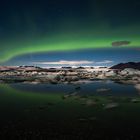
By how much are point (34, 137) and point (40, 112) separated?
25.6 ft

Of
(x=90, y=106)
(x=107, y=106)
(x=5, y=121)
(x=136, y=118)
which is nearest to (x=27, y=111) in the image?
(x=5, y=121)

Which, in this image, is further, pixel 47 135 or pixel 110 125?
pixel 110 125

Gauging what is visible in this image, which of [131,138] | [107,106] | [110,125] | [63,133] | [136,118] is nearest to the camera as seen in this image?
[131,138]

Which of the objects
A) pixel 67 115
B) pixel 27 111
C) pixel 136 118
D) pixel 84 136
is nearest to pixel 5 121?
pixel 27 111

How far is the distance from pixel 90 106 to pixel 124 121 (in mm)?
7135

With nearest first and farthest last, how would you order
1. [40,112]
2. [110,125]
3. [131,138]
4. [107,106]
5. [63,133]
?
[131,138] → [63,133] → [110,125] → [40,112] → [107,106]

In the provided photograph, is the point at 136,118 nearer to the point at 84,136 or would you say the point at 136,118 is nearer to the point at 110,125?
the point at 110,125

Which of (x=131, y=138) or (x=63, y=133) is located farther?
(x=63, y=133)

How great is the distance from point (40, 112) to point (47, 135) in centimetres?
748

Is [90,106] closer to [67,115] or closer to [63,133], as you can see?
[67,115]

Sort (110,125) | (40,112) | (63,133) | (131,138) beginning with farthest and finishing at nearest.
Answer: (40,112), (110,125), (63,133), (131,138)

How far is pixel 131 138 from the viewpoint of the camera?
14.9 meters

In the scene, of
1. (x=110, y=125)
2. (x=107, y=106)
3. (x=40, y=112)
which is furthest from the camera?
(x=107, y=106)

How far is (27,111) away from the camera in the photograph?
76.6 feet
